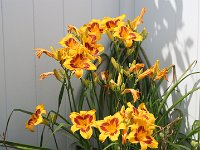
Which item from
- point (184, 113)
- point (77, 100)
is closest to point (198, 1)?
point (184, 113)

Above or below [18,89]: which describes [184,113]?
below

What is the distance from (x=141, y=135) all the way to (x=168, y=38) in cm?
71

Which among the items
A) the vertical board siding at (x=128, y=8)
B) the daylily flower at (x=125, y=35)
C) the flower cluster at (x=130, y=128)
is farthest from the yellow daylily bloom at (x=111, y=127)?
the vertical board siding at (x=128, y=8)

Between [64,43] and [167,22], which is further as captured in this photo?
[167,22]

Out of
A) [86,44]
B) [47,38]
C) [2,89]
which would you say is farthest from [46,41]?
[86,44]

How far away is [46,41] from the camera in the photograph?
5.40ft

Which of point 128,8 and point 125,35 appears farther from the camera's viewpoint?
point 128,8

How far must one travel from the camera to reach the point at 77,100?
1.76 m

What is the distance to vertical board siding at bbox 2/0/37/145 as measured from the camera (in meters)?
1.54

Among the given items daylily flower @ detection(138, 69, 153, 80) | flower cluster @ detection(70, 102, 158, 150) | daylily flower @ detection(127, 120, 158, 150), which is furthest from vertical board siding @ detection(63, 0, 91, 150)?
daylily flower @ detection(127, 120, 158, 150)

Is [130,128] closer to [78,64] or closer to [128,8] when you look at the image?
[78,64]

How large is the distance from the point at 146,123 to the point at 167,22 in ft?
2.37

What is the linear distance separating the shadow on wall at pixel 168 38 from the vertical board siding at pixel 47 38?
453 mm

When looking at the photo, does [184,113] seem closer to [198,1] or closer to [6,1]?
[198,1]
